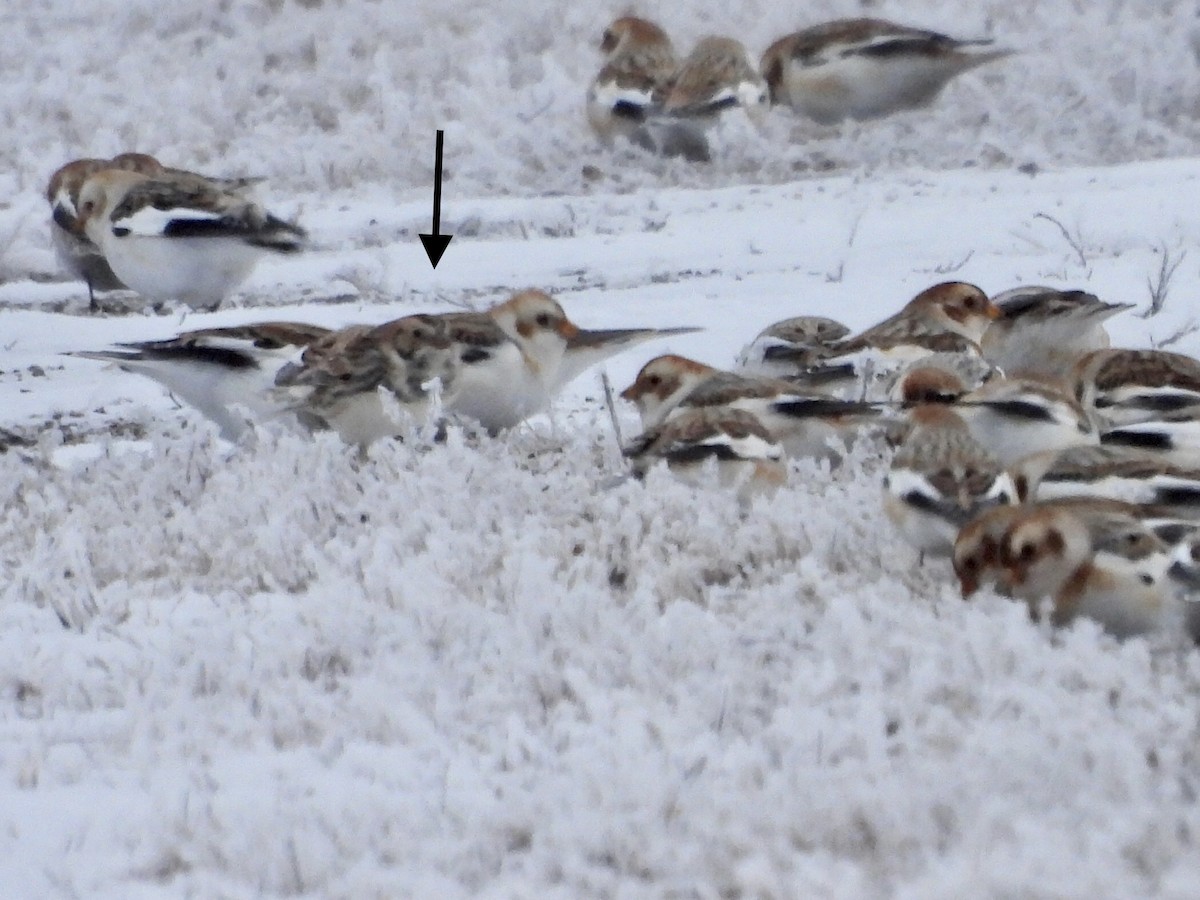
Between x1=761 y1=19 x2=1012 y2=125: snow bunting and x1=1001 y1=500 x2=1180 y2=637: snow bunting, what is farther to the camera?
x1=761 y1=19 x2=1012 y2=125: snow bunting

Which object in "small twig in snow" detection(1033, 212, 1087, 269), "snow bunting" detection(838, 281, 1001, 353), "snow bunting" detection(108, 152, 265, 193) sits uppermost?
"snow bunting" detection(108, 152, 265, 193)

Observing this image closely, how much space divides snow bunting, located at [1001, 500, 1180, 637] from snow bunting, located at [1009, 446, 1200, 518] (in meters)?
0.60

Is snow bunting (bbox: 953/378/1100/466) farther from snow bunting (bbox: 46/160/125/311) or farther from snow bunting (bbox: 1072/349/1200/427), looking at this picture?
snow bunting (bbox: 46/160/125/311)

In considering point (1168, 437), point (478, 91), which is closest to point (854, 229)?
point (478, 91)

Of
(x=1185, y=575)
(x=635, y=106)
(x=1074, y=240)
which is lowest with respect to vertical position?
(x=1185, y=575)

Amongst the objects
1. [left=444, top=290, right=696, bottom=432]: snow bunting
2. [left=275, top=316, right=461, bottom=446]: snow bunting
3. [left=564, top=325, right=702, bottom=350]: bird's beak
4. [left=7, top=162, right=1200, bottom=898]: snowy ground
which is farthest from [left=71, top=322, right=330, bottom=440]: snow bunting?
[left=564, top=325, right=702, bottom=350]: bird's beak

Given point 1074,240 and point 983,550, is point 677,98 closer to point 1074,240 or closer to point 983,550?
point 1074,240

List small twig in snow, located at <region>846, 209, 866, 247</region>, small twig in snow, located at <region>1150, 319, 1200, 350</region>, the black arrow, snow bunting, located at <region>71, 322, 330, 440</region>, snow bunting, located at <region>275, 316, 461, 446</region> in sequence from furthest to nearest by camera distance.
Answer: the black arrow → small twig in snow, located at <region>846, 209, 866, 247</region> → small twig in snow, located at <region>1150, 319, 1200, 350</region> → snow bunting, located at <region>71, 322, 330, 440</region> → snow bunting, located at <region>275, 316, 461, 446</region>

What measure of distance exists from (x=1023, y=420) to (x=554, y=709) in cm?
269

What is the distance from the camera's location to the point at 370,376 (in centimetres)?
781

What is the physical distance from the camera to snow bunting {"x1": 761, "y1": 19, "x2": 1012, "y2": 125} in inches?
634

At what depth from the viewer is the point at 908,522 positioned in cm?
605

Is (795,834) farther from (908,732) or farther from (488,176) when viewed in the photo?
(488,176)

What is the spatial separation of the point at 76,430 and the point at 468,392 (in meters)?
2.02
